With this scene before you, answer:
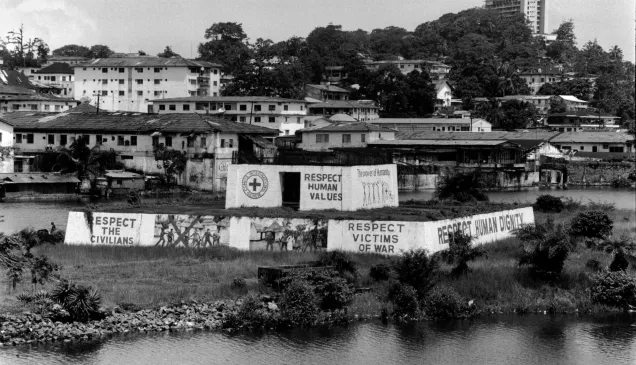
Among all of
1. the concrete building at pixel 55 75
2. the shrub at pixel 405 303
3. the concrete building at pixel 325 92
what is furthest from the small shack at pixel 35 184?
the concrete building at pixel 325 92

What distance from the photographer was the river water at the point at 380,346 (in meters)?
Result: 25.2

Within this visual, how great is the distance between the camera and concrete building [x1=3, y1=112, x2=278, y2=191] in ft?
233

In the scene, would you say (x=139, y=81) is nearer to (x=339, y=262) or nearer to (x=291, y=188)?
(x=291, y=188)

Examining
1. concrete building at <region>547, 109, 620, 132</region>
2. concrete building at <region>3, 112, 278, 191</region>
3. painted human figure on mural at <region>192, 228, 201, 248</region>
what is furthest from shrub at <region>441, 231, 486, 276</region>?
concrete building at <region>547, 109, 620, 132</region>

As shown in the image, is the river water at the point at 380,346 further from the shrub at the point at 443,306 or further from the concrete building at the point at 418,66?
the concrete building at the point at 418,66

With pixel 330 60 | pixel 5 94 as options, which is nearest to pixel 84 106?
pixel 5 94

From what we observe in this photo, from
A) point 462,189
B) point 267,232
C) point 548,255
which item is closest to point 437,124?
point 462,189

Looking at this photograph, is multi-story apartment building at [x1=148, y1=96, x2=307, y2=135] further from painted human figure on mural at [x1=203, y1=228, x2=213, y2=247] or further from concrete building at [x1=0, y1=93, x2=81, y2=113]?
painted human figure on mural at [x1=203, y1=228, x2=213, y2=247]

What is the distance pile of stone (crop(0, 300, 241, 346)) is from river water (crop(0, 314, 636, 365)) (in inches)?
14.0

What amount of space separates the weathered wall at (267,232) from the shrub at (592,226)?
11.5ft

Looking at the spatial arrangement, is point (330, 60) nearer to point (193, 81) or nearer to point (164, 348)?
point (193, 81)

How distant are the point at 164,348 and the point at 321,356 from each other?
11.8ft

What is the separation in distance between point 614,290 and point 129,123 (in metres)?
49.3

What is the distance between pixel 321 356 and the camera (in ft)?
84.9
